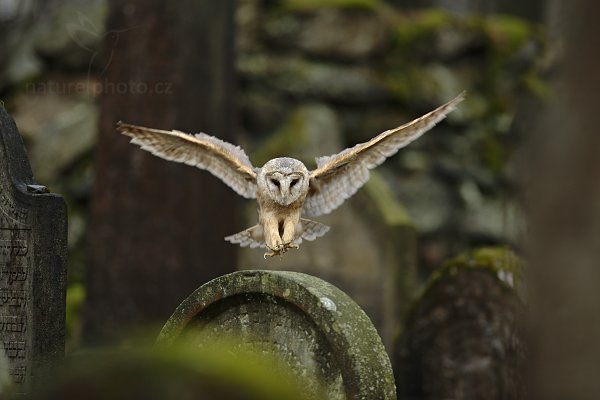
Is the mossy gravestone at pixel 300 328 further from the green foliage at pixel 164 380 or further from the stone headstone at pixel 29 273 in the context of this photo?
the green foliage at pixel 164 380

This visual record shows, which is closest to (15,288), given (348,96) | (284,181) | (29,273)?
(29,273)

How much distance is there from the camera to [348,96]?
1304cm

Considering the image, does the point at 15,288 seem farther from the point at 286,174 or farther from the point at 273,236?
the point at 286,174

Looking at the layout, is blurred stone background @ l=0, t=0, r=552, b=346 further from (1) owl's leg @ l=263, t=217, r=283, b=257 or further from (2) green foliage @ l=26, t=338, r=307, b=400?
(2) green foliage @ l=26, t=338, r=307, b=400

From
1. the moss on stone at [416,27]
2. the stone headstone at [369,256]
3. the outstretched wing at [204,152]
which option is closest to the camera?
the outstretched wing at [204,152]

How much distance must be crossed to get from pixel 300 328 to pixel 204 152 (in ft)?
4.66

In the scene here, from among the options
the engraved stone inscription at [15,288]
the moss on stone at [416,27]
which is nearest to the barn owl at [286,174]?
the engraved stone inscription at [15,288]

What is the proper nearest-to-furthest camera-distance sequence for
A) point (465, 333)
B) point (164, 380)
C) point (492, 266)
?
point (164, 380)
point (492, 266)
point (465, 333)

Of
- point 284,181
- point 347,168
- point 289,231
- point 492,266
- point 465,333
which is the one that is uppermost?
point 347,168

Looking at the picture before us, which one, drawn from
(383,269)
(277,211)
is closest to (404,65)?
(383,269)

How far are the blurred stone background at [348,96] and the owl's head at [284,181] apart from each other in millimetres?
6087

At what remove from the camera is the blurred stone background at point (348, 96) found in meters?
12.6

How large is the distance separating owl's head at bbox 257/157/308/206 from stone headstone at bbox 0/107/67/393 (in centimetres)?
123

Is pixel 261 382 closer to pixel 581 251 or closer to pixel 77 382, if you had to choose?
pixel 77 382
